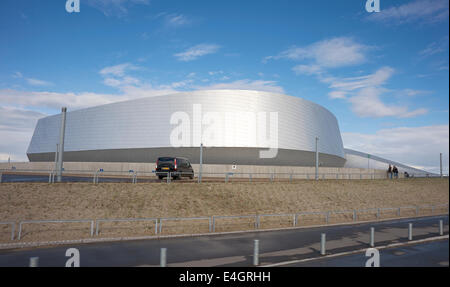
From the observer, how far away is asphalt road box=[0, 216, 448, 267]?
912 centimetres

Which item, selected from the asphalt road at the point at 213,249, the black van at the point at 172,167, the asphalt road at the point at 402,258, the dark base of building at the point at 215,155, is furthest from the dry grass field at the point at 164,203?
the dark base of building at the point at 215,155

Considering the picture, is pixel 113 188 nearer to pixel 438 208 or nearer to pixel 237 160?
pixel 438 208

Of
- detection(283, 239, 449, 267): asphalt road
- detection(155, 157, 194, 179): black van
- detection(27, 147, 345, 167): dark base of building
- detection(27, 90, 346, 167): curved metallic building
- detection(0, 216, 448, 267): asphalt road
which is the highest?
detection(27, 90, 346, 167): curved metallic building

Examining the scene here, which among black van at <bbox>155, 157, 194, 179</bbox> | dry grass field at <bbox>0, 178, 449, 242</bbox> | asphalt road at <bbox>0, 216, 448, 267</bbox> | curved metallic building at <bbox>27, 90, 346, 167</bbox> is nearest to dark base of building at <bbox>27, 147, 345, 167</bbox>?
curved metallic building at <bbox>27, 90, 346, 167</bbox>

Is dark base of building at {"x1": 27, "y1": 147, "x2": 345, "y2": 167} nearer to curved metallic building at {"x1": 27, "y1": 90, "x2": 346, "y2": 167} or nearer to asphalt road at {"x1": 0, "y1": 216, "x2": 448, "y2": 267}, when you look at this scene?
curved metallic building at {"x1": 27, "y1": 90, "x2": 346, "y2": 167}

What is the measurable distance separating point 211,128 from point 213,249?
120 ft

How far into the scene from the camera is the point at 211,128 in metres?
46.9

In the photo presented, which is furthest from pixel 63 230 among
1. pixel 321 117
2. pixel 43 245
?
pixel 321 117

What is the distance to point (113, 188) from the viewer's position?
1816cm

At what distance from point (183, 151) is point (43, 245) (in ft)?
120

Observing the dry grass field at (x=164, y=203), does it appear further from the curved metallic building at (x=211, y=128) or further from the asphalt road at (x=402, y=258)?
the curved metallic building at (x=211, y=128)

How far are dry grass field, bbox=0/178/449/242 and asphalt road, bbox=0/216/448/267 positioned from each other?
268 cm

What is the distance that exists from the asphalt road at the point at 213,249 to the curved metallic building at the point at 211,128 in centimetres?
3260

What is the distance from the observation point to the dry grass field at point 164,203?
14.5m
